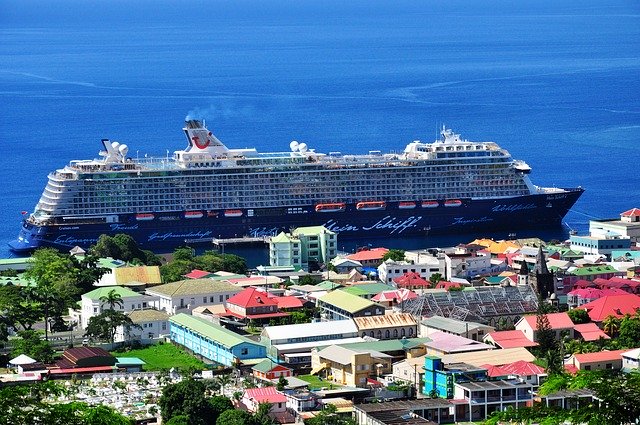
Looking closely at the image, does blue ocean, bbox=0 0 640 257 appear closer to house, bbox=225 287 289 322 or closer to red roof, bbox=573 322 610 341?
house, bbox=225 287 289 322

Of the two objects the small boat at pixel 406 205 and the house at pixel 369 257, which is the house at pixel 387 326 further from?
the small boat at pixel 406 205

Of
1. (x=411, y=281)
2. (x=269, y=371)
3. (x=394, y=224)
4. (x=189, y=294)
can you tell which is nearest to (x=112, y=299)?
(x=189, y=294)

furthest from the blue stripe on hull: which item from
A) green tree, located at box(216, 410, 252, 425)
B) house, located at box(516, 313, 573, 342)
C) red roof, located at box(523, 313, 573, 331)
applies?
green tree, located at box(216, 410, 252, 425)

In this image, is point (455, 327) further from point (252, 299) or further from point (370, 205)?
point (370, 205)

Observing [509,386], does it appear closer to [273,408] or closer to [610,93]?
[273,408]

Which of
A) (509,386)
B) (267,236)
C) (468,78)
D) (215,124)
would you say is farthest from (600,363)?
(468,78)

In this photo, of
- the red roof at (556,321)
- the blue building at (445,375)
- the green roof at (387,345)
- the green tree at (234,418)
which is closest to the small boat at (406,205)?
the red roof at (556,321)
